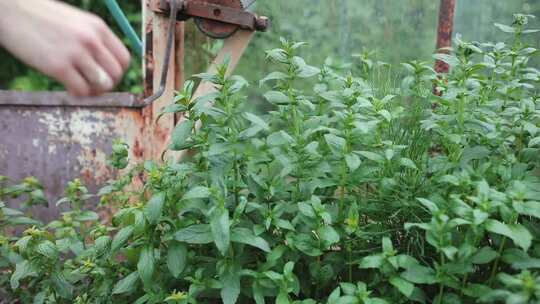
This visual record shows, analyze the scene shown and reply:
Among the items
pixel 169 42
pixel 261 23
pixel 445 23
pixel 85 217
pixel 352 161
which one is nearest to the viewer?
pixel 352 161

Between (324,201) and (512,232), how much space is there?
2.12ft

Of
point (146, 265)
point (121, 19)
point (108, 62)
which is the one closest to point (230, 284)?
point (146, 265)

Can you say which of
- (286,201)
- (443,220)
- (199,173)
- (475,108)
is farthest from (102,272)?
(475,108)

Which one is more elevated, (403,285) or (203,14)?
(203,14)

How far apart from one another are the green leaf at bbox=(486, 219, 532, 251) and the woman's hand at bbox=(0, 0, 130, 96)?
0.98 metres

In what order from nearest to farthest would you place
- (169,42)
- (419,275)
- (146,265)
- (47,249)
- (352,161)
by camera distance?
(419,275), (352,161), (146,265), (47,249), (169,42)

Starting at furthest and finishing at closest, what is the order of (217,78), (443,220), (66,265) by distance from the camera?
(66,265) < (217,78) < (443,220)

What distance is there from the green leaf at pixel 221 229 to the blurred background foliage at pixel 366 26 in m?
1.75

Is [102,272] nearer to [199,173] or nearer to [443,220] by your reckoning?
[199,173]

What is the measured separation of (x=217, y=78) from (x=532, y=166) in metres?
0.95

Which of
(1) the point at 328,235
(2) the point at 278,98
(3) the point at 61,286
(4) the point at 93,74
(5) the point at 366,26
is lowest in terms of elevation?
(3) the point at 61,286

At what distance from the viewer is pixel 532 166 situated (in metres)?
2.05

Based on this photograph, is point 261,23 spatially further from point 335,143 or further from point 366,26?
point 335,143

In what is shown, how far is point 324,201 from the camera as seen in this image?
2105 mm
